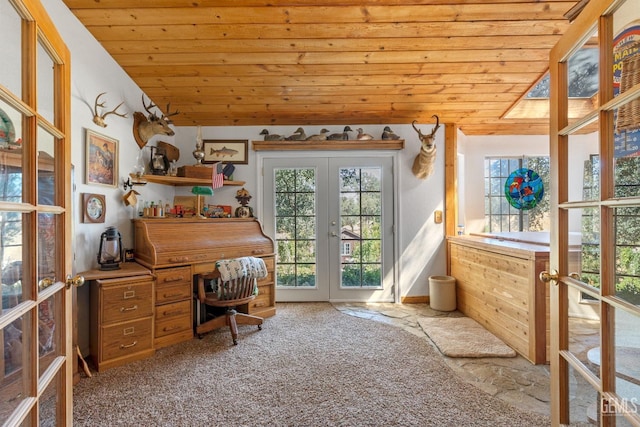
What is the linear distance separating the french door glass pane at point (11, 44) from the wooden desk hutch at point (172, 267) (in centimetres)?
166

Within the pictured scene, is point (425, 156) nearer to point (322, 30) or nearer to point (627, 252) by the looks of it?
point (322, 30)

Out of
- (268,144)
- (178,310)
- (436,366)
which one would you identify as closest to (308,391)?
(436,366)

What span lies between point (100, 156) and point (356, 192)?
2.61 meters

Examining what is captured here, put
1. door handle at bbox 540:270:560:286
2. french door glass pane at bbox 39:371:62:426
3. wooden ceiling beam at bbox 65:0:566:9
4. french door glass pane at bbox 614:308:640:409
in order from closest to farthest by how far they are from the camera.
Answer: french door glass pane at bbox 614:308:640:409 < french door glass pane at bbox 39:371:62:426 < door handle at bbox 540:270:560:286 < wooden ceiling beam at bbox 65:0:566:9

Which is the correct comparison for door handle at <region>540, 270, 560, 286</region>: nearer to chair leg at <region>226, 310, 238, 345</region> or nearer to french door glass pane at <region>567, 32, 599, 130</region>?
french door glass pane at <region>567, 32, 599, 130</region>

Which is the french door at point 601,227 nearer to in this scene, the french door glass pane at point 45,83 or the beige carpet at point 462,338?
the beige carpet at point 462,338

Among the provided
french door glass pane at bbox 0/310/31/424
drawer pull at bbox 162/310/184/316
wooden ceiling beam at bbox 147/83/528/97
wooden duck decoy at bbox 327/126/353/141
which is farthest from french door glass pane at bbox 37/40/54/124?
wooden duck decoy at bbox 327/126/353/141

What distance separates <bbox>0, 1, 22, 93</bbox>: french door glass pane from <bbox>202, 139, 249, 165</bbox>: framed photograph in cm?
274

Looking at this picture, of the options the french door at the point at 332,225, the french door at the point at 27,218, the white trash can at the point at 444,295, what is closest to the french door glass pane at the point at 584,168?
the french door at the point at 27,218

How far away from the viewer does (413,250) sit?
361 centimetres

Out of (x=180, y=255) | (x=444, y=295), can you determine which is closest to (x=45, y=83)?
(x=180, y=255)

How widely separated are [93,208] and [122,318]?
92cm

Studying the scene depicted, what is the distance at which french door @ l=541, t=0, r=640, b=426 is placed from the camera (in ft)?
2.64

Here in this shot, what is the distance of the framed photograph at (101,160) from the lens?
2279 mm
